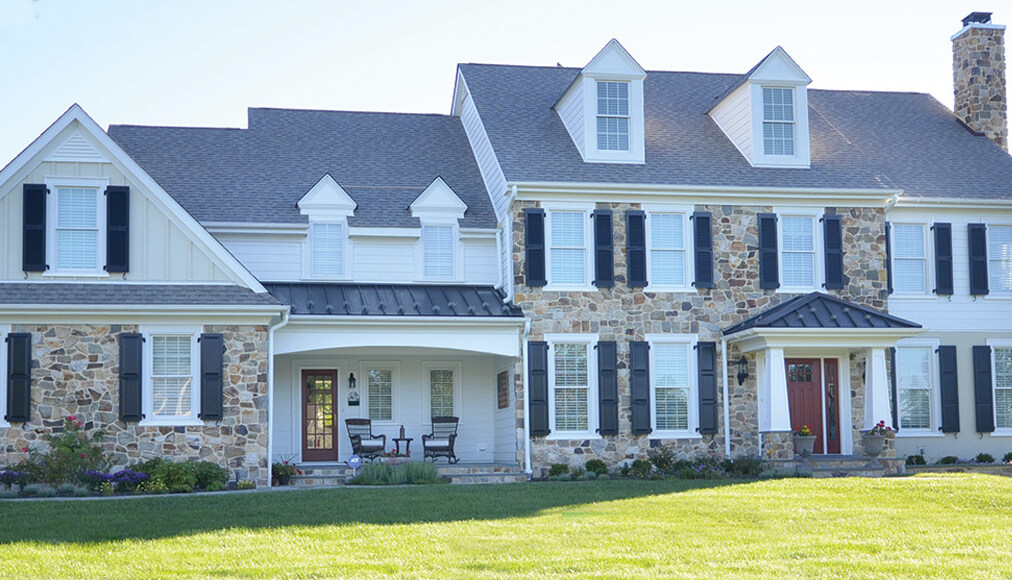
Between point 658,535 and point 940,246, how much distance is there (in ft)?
45.5

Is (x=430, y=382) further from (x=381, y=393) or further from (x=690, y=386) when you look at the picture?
(x=690, y=386)

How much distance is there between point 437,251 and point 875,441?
28.5ft

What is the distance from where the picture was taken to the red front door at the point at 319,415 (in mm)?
22828

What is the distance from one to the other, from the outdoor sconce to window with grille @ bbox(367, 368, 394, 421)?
6554 millimetres

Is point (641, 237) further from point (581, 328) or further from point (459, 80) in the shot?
point (459, 80)

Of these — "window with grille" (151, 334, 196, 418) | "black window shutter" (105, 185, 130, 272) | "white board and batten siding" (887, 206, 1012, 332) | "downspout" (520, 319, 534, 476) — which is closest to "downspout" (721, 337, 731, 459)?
"downspout" (520, 319, 534, 476)

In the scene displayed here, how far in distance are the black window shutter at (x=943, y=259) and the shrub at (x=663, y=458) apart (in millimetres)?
6636

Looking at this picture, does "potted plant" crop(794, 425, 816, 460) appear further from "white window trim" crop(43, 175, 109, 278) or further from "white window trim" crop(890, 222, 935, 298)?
"white window trim" crop(43, 175, 109, 278)

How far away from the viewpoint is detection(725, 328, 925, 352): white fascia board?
21453 millimetres

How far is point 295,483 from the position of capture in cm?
2027

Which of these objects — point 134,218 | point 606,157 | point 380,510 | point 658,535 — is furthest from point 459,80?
point 658,535

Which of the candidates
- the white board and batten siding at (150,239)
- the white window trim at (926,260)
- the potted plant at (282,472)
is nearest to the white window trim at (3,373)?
the white board and batten siding at (150,239)

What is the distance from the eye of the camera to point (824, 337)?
21.6 meters

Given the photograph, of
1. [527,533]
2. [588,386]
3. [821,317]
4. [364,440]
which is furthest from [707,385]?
[527,533]
